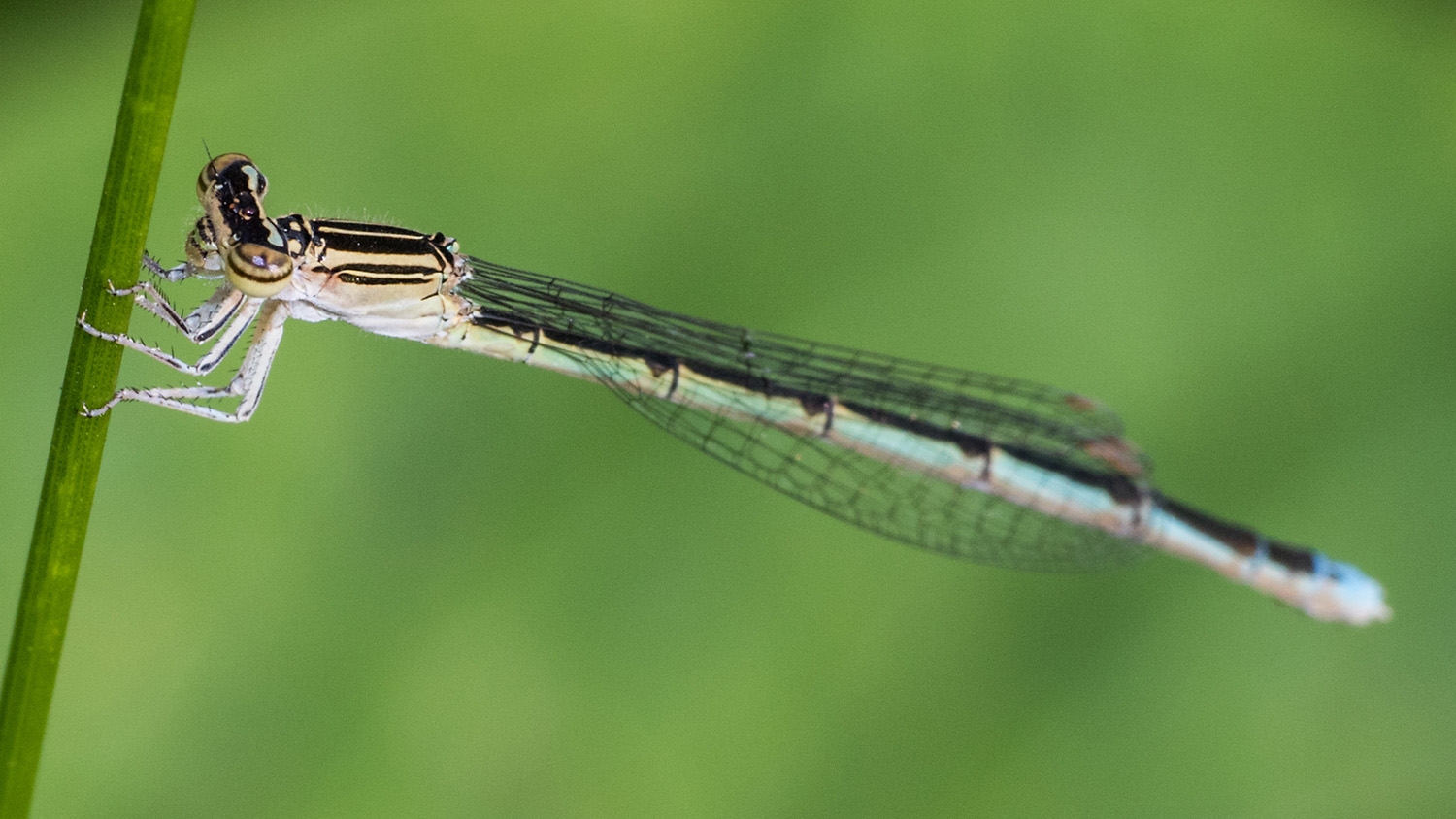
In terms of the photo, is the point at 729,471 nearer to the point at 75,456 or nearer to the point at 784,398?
the point at 784,398

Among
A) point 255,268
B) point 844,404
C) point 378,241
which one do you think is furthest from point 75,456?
point 844,404

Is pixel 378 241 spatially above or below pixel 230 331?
above

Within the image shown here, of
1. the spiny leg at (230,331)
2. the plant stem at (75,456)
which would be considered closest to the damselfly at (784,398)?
the spiny leg at (230,331)

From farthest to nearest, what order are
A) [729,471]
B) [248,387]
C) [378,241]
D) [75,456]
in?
[729,471]
[378,241]
[248,387]
[75,456]

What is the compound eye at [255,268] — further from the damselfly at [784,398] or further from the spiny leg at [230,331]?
the spiny leg at [230,331]

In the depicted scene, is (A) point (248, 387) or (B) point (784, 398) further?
(B) point (784, 398)

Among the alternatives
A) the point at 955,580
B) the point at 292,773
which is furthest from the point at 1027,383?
the point at 292,773

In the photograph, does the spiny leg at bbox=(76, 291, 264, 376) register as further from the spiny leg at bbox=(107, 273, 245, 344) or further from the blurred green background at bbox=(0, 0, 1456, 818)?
the blurred green background at bbox=(0, 0, 1456, 818)

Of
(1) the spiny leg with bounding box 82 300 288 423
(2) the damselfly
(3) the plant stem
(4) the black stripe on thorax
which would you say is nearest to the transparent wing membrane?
(2) the damselfly
